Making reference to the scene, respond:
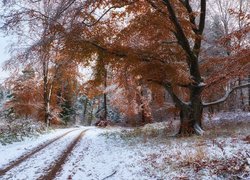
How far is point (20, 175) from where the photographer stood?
8398 mm

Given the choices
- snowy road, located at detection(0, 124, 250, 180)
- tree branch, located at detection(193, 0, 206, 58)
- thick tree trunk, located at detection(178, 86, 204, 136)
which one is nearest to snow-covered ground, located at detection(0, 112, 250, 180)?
snowy road, located at detection(0, 124, 250, 180)

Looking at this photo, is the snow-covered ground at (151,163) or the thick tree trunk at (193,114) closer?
the snow-covered ground at (151,163)

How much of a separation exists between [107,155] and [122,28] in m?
6.48

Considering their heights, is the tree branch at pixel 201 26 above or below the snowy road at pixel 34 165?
above

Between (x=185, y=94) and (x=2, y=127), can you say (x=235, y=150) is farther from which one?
(x=2, y=127)

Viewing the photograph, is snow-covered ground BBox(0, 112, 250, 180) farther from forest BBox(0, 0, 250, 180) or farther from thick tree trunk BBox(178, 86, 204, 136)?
thick tree trunk BBox(178, 86, 204, 136)

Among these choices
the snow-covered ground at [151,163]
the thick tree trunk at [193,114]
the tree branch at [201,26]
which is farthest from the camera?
the thick tree trunk at [193,114]

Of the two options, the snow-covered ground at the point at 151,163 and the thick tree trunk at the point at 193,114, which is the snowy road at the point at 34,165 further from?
the thick tree trunk at the point at 193,114

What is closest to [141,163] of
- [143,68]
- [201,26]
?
[143,68]

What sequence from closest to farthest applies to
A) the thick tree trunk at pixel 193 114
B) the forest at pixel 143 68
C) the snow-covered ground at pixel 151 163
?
the snow-covered ground at pixel 151 163 → the forest at pixel 143 68 → the thick tree trunk at pixel 193 114

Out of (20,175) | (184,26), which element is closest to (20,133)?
(20,175)

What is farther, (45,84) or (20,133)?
(45,84)

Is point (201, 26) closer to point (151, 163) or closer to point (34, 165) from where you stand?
point (151, 163)

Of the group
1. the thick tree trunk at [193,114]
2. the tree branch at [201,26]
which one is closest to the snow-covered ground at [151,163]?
the thick tree trunk at [193,114]
